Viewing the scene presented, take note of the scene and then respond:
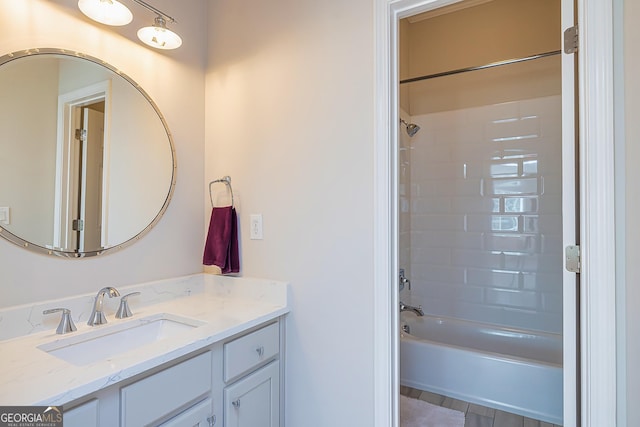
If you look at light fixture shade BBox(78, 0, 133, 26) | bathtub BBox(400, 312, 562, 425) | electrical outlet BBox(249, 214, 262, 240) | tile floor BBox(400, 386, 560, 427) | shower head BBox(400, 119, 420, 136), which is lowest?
tile floor BBox(400, 386, 560, 427)

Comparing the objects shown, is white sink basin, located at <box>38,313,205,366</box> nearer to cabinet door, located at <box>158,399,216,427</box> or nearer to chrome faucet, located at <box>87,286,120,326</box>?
chrome faucet, located at <box>87,286,120,326</box>

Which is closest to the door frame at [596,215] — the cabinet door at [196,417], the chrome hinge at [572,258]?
the chrome hinge at [572,258]

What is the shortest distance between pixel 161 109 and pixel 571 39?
1.78 meters

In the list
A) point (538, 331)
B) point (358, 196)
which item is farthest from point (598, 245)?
point (538, 331)

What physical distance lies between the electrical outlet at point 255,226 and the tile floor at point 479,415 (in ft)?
5.11

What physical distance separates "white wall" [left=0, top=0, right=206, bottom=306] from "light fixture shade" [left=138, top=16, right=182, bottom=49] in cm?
6

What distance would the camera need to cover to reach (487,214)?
8.66 feet

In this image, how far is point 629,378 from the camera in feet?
3.16

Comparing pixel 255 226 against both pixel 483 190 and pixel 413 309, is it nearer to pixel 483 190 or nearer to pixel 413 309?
pixel 413 309

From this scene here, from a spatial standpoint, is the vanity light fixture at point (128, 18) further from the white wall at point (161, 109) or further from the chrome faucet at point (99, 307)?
the chrome faucet at point (99, 307)

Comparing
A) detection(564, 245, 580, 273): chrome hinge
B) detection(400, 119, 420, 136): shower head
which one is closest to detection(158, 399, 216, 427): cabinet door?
detection(564, 245, 580, 273): chrome hinge

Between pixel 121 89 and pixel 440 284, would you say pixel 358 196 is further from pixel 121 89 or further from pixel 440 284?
pixel 440 284

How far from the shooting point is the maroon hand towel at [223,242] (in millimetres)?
1716

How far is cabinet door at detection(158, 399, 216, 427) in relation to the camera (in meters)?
1.08
